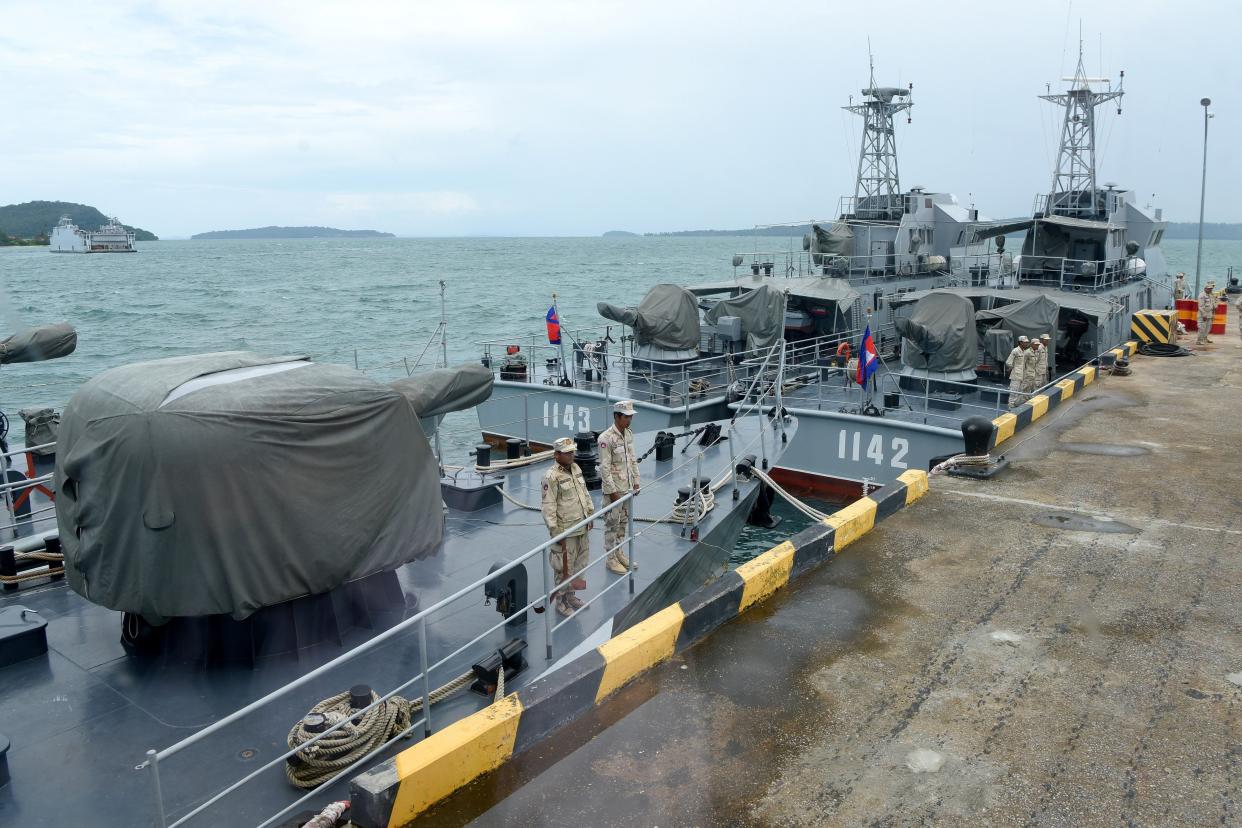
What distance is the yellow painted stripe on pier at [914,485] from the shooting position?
27.1 ft

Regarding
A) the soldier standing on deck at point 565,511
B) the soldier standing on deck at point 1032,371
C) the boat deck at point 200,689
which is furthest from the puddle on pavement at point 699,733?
the soldier standing on deck at point 1032,371

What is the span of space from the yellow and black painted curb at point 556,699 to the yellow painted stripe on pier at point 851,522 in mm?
41

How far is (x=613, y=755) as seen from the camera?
14.4 feet

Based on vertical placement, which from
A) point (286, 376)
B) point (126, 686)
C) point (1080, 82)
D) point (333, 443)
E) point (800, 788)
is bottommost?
point (126, 686)

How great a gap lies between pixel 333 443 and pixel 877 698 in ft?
13.0

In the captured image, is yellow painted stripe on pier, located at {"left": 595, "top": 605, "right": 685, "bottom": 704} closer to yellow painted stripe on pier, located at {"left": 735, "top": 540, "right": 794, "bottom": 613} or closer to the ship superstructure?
yellow painted stripe on pier, located at {"left": 735, "top": 540, "right": 794, "bottom": 613}

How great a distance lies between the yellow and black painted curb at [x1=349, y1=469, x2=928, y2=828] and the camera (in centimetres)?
390

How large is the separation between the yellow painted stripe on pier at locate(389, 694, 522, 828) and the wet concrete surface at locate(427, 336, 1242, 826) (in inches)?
3.0

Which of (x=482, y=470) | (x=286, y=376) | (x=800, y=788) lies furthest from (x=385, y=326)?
(x=800, y=788)

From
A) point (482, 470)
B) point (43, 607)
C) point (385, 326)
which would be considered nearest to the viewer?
point (43, 607)

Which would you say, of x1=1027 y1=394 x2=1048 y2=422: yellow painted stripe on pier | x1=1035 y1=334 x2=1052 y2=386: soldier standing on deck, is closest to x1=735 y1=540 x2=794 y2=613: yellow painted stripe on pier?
x1=1027 y1=394 x2=1048 y2=422: yellow painted stripe on pier

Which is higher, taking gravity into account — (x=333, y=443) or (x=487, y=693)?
(x=333, y=443)

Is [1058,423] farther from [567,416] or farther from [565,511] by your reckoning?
[567,416]

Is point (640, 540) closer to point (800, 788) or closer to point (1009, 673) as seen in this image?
point (1009, 673)
